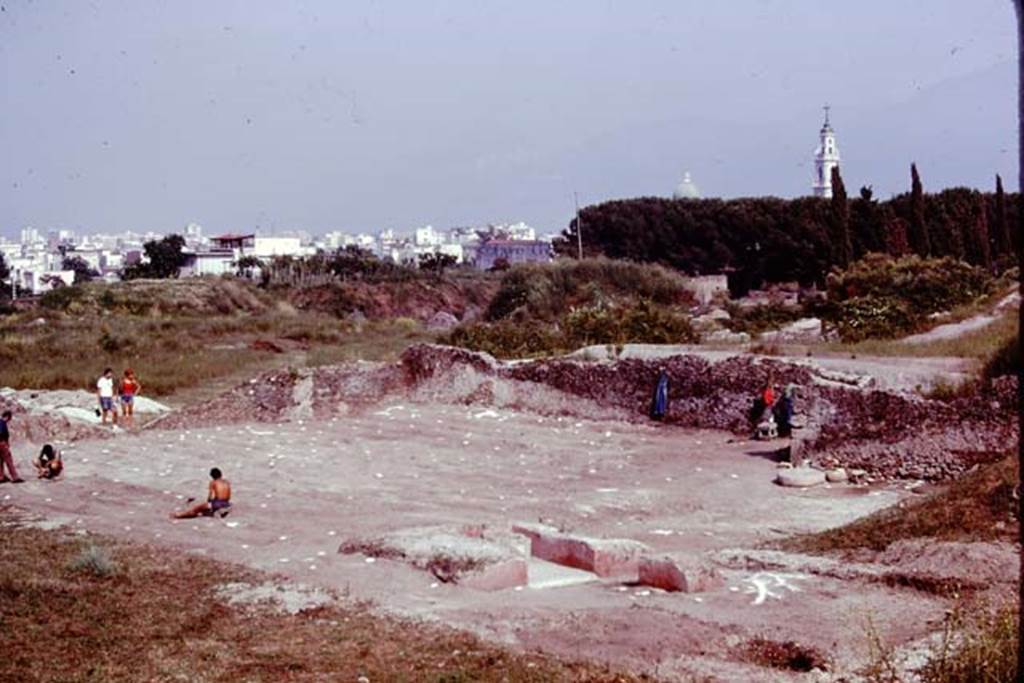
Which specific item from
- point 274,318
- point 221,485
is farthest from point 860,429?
point 274,318

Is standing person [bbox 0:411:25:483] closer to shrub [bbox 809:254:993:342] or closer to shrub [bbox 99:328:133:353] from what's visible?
shrub [bbox 809:254:993:342]

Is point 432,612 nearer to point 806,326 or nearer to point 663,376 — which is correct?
point 663,376

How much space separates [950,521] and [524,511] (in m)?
5.33

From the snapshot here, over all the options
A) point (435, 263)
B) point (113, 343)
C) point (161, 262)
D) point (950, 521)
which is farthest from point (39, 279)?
point (950, 521)

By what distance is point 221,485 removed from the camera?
14.1 metres

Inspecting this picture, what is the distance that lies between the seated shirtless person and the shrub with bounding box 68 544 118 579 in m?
2.91

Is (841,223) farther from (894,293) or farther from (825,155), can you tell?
(825,155)

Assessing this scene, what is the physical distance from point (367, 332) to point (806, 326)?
19.4 m

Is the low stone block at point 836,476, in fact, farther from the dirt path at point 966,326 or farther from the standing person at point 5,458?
the standing person at point 5,458

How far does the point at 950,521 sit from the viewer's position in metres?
11.1

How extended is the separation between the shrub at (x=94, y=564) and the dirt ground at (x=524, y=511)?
118cm

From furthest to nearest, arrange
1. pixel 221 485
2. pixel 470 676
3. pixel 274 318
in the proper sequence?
pixel 274 318
pixel 221 485
pixel 470 676

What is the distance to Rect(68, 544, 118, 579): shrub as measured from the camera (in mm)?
10734

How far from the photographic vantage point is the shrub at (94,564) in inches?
423
